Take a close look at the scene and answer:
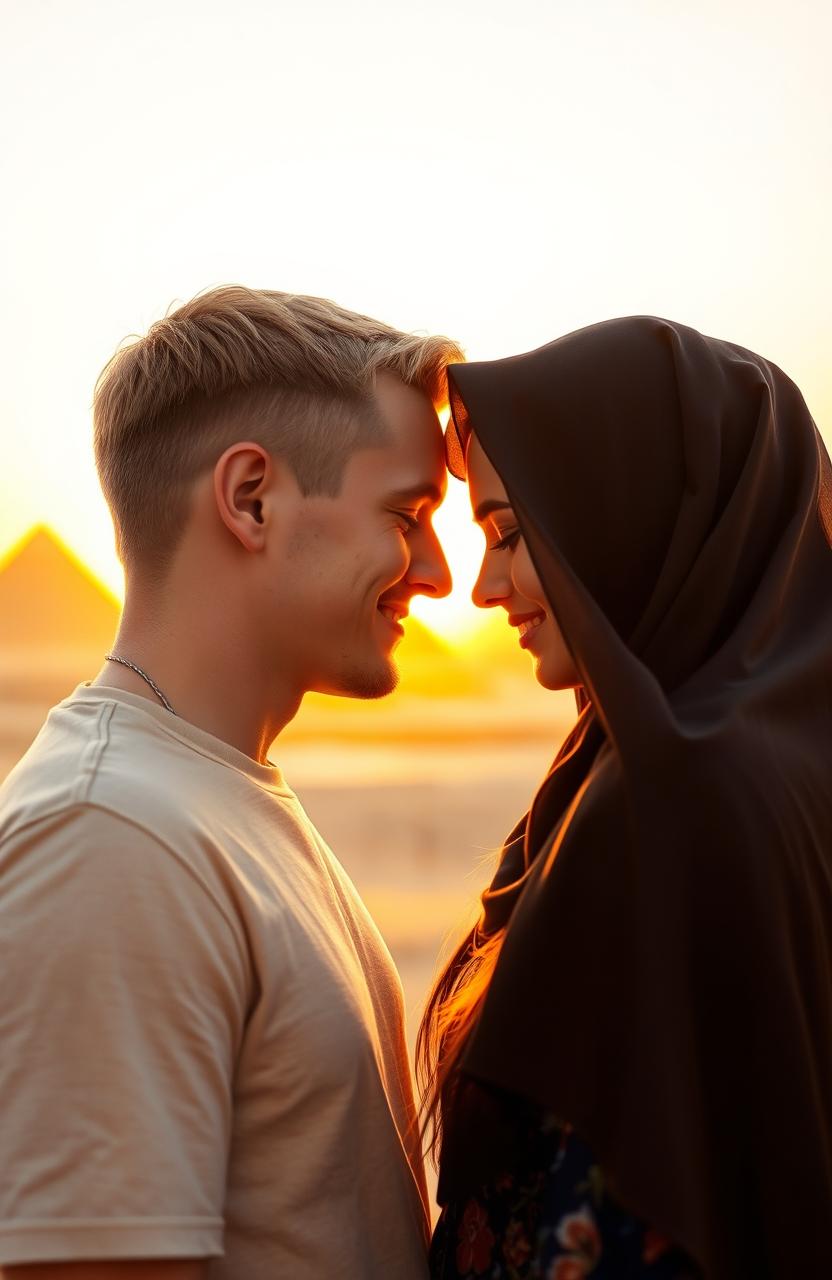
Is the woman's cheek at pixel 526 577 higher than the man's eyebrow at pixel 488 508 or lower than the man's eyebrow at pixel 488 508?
lower

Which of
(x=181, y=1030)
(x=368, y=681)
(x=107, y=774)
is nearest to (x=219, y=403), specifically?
(x=368, y=681)

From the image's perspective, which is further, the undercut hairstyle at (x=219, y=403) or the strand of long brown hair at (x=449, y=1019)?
the undercut hairstyle at (x=219, y=403)

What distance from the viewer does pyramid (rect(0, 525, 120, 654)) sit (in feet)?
16.1

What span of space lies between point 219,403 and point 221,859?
0.57 meters

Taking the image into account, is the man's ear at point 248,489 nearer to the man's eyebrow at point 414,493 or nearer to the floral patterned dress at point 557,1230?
the man's eyebrow at point 414,493

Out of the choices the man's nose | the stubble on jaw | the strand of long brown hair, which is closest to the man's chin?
the stubble on jaw

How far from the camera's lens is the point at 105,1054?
1.06m

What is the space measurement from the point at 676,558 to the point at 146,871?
2.06 ft

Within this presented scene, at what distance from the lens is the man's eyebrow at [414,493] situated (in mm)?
1557

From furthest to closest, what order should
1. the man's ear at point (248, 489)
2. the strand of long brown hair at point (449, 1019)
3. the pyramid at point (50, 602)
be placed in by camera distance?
the pyramid at point (50, 602) < the man's ear at point (248, 489) < the strand of long brown hair at point (449, 1019)

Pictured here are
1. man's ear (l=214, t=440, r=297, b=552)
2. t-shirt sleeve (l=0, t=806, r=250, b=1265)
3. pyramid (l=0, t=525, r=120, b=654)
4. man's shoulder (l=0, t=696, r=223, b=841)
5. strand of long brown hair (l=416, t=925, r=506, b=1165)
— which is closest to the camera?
t-shirt sleeve (l=0, t=806, r=250, b=1265)

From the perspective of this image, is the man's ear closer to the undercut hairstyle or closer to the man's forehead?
the undercut hairstyle

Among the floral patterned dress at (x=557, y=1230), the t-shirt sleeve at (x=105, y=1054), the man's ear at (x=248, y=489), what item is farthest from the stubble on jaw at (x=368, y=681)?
the floral patterned dress at (x=557, y=1230)

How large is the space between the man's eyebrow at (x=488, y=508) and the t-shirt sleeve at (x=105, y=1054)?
63cm
